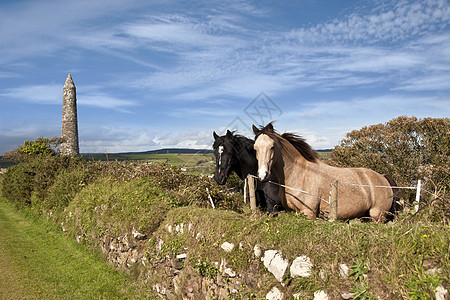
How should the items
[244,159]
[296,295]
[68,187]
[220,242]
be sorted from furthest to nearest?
[68,187] < [244,159] < [220,242] < [296,295]

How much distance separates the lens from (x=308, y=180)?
587cm

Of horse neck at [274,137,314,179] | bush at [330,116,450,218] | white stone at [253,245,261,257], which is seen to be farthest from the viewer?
bush at [330,116,450,218]

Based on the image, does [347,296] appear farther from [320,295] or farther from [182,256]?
[182,256]

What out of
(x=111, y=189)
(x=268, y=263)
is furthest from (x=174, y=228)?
(x=111, y=189)

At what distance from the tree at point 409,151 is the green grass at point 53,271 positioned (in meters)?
9.78

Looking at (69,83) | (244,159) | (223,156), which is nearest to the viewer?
(223,156)

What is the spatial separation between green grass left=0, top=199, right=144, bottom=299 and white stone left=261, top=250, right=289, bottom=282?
12.2ft

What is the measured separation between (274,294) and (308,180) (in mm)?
2222

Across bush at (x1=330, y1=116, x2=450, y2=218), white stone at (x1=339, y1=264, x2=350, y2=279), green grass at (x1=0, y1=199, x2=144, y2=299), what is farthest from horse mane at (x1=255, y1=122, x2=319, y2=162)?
bush at (x1=330, y1=116, x2=450, y2=218)

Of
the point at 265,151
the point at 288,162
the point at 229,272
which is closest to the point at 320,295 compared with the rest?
the point at 229,272

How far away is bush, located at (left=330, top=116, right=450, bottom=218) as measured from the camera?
11789 millimetres

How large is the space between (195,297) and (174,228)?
4.92ft

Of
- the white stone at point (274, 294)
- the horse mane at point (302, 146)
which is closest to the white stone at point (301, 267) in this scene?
the white stone at point (274, 294)

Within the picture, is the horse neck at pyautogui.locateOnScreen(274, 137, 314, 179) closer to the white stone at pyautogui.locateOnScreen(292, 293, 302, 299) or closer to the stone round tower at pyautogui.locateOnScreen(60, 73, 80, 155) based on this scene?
the white stone at pyautogui.locateOnScreen(292, 293, 302, 299)
